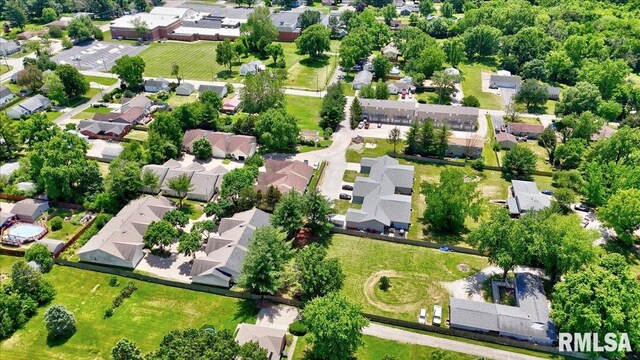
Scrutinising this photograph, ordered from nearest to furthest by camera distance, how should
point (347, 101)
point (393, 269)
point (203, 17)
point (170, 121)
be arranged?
point (393, 269), point (170, 121), point (347, 101), point (203, 17)

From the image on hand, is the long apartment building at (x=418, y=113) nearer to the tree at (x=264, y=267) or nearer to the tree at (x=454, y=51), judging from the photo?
the tree at (x=454, y=51)

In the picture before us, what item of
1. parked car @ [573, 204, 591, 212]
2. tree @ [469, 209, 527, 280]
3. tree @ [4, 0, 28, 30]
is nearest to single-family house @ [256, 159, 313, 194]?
tree @ [469, 209, 527, 280]

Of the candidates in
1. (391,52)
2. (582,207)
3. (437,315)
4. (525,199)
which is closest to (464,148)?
(525,199)

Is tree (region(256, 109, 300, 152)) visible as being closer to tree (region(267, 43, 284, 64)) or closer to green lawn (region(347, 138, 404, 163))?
green lawn (region(347, 138, 404, 163))

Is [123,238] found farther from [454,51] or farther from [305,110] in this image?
[454,51]

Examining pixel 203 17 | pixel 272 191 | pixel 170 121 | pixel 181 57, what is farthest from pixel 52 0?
pixel 272 191

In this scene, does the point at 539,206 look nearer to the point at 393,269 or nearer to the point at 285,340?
the point at 393,269

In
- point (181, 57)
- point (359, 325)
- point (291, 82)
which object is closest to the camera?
point (359, 325)
